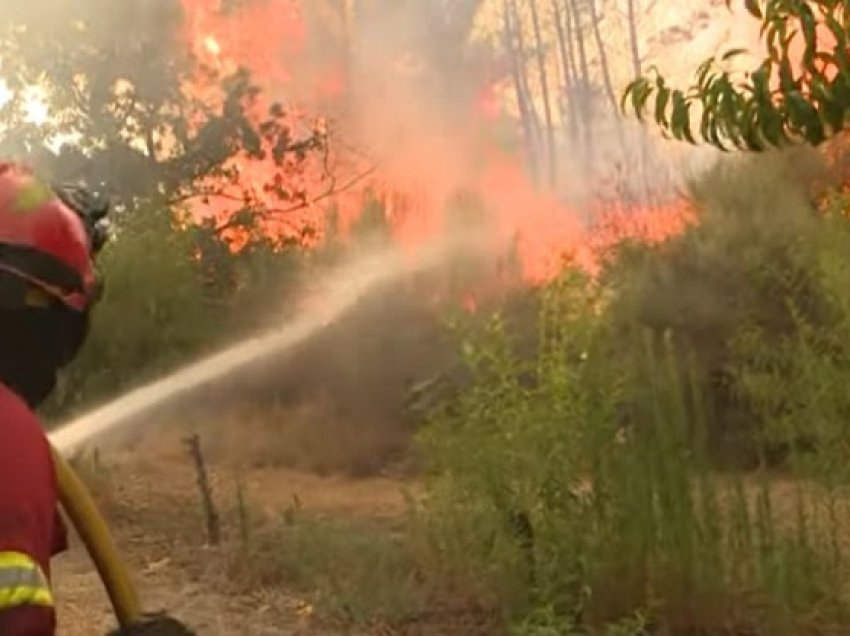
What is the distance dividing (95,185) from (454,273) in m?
2.43

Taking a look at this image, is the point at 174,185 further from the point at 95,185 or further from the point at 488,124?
the point at 488,124

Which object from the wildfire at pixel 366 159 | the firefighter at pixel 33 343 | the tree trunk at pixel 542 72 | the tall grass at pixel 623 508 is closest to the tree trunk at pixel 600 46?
the tree trunk at pixel 542 72

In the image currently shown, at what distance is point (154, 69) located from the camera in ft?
33.4

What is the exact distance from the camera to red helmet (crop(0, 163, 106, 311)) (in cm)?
171

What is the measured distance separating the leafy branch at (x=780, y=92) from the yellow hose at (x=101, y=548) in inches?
59.5

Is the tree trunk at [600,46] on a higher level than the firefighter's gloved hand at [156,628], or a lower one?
higher

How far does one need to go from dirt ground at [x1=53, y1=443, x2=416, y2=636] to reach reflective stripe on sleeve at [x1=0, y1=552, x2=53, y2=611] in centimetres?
323

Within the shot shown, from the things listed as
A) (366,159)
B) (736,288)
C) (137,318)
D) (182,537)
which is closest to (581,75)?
(366,159)

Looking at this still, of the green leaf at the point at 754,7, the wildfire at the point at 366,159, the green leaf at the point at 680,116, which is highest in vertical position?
the wildfire at the point at 366,159

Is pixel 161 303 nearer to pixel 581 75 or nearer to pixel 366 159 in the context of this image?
pixel 366 159

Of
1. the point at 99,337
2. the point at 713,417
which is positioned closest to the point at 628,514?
the point at 713,417

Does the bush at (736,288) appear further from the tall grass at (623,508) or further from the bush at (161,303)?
the bush at (161,303)

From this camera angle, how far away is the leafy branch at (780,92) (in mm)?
2830

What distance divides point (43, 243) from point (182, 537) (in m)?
5.08
